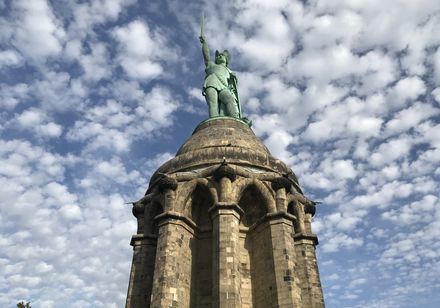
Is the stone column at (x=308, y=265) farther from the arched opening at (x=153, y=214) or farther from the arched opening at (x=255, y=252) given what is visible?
the arched opening at (x=153, y=214)

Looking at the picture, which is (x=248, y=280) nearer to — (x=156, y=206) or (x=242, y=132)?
(x=156, y=206)

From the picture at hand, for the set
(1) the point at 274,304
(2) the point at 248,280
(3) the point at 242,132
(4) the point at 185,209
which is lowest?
(1) the point at 274,304

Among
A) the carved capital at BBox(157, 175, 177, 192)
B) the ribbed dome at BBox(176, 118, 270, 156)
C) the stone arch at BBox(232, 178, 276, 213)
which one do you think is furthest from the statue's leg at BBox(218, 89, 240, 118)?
the carved capital at BBox(157, 175, 177, 192)

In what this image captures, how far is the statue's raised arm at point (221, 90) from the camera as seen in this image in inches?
746

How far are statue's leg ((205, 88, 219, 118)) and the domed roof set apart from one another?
1487mm

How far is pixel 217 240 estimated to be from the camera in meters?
12.3

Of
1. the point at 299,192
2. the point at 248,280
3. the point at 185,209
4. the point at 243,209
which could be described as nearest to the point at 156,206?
the point at 185,209

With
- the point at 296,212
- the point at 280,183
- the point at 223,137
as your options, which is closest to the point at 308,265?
the point at 296,212

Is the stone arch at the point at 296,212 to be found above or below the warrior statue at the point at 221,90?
below

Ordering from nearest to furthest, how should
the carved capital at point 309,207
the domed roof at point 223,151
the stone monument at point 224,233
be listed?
the stone monument at point 224,233 → the domed roof at point 223,151 → the carved capital at point 309,207

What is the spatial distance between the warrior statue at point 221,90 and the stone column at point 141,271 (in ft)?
21.5

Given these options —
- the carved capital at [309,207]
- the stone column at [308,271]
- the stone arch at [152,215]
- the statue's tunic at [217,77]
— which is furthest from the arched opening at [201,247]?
the statue's tunic at [217,77]

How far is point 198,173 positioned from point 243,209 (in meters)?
1.97

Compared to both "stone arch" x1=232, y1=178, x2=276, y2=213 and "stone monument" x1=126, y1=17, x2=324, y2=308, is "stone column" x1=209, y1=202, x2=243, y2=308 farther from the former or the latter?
"stone arch" x1=232, y1=178, x2=276, y2=213
